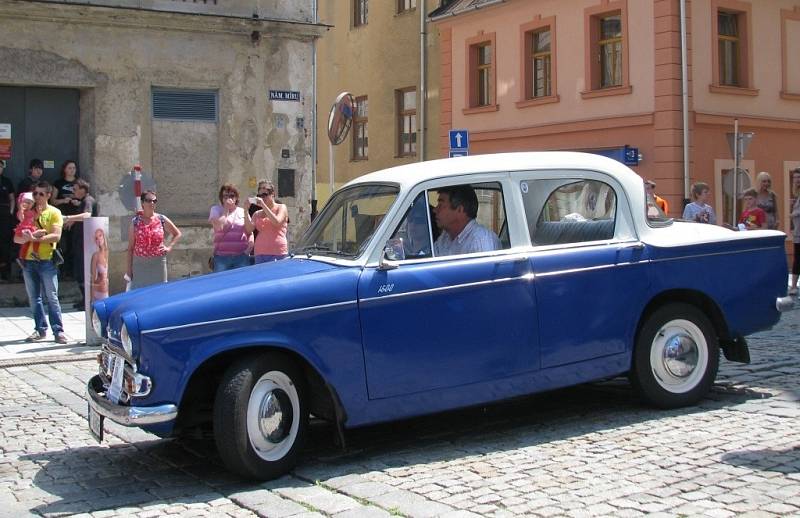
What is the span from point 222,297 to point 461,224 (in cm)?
175

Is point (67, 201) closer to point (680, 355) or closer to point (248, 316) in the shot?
point (248, 316)

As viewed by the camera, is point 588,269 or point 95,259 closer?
point 588,269

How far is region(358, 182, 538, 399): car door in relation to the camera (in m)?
6.20

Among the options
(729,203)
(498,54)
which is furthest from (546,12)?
(729,203)

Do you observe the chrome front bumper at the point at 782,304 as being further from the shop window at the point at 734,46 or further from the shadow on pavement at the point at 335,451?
the shop window at the point at 734,46

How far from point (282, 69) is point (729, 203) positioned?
39.0 feet

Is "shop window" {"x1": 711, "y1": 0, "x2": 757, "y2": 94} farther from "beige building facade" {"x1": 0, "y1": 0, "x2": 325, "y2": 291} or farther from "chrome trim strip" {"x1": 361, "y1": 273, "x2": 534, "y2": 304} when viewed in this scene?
"chrome trim strip" {"x1": 361, "y1": 273, "x2": 534, "y2": 304}

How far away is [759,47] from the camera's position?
25062 millimetres

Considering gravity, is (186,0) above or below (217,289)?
above

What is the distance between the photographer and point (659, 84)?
23.9 meters

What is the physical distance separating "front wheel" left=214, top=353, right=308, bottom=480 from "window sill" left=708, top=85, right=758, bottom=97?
2028 cm

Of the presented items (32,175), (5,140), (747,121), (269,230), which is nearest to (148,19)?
(5,140)

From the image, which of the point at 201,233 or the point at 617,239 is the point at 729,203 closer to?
the point at 201,233

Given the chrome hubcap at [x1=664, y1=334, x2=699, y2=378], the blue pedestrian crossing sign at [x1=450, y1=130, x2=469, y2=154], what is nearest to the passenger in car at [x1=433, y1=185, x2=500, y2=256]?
the chrome hubcap at [x1=664, y1=334, x2=699, y2=378]
